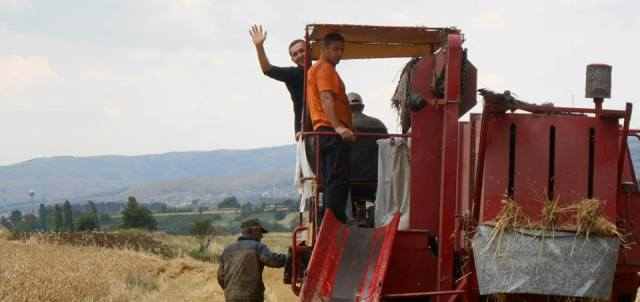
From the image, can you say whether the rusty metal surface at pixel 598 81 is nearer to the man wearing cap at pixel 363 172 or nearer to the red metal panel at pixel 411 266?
the red metal panel at pixel 411 266

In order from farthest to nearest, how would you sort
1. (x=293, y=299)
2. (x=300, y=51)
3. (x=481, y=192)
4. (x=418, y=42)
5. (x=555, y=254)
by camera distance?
(x=293, y=299) → (x=300, y=51) → (x=418, y=42) → (x=481, y=192) → (x=555, y=254)

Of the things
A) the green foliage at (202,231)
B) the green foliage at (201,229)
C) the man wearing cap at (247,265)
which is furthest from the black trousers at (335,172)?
the green foliage at (201,229)

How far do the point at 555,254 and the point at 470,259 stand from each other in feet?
2.77

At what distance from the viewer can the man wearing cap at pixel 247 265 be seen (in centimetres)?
1130

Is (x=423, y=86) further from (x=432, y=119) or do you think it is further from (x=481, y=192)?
(x=481, y=192)

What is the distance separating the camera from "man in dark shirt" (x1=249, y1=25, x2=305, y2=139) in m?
11.1

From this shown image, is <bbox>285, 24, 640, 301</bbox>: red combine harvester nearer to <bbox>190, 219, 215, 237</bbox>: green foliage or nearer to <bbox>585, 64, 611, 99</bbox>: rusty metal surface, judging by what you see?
<bbox>585, 64, 611, 99</bbox>: rusty metal surface

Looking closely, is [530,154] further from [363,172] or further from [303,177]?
[363,172]

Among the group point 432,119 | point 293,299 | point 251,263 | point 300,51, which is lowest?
point 293,299

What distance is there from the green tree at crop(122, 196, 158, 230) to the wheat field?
110 ft

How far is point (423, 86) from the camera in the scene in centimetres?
949

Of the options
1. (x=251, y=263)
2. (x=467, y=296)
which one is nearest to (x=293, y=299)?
(x=251, y=263)

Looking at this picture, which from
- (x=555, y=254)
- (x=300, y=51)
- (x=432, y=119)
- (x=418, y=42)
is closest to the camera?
(x=555, y=254)

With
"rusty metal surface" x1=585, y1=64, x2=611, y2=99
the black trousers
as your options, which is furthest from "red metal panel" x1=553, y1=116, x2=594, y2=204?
the black trousers
